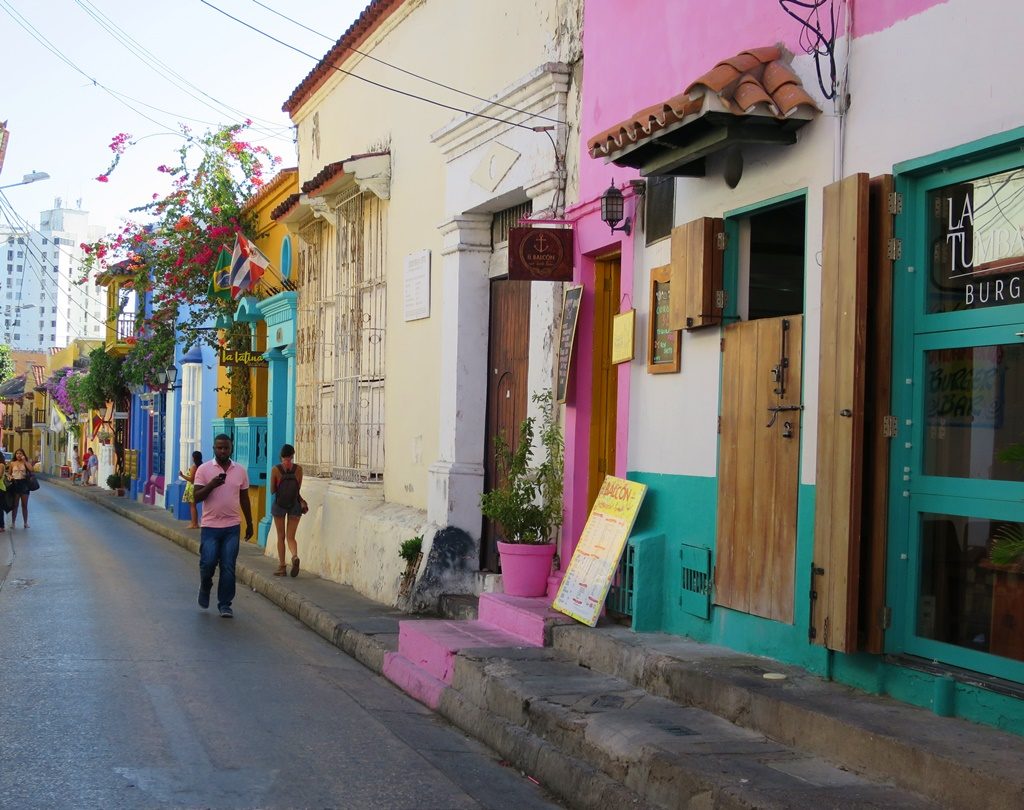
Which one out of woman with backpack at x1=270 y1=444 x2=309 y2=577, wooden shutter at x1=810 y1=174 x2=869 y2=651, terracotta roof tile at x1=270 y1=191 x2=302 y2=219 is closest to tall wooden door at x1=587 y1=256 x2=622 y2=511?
wooden shutter at x1=810 y1=174 x2=869 y2=651

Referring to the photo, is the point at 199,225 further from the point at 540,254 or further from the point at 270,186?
the point at 540,254

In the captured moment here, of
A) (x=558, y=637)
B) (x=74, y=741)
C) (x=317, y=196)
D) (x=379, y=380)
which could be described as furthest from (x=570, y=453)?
(x=317, y=196)

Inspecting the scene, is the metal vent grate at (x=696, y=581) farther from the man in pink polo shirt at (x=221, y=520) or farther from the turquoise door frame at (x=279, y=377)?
the turquoise door frame at (x=279, y=377)

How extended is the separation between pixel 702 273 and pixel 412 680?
3.81 m

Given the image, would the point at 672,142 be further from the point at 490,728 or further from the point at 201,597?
the point at 201,597

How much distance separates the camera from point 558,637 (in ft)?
28.6

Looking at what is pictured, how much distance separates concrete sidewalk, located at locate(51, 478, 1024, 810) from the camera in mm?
5047

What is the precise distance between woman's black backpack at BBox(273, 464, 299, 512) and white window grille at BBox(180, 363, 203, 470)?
44.2 ft

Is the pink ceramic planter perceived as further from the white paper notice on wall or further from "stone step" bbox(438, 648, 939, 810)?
the white paper notice on wall

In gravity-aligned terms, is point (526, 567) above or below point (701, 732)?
above

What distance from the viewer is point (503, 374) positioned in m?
12.1

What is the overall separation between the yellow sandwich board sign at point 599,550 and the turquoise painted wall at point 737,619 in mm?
107

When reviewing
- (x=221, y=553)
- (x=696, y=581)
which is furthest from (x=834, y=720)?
(x=221, y=553)

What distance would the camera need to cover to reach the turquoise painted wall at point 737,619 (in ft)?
18.6
